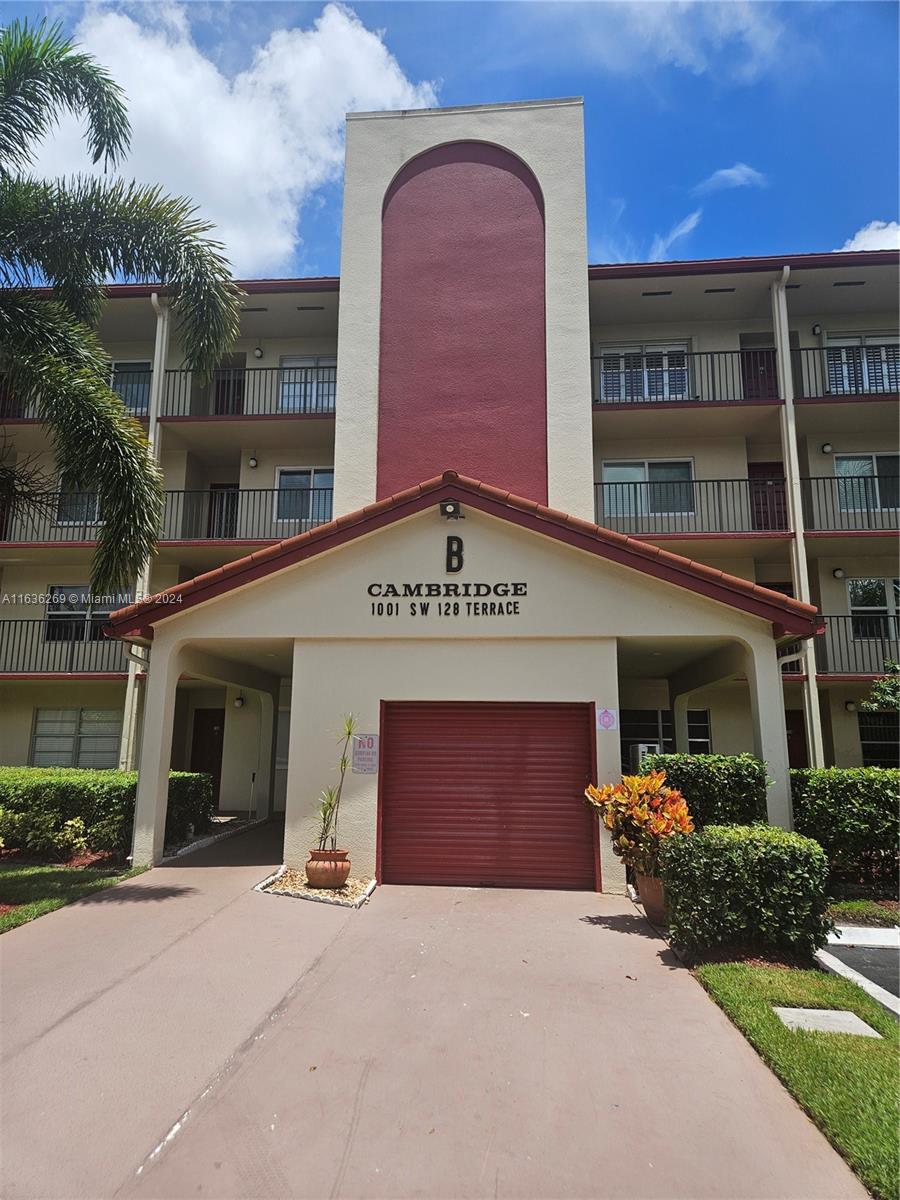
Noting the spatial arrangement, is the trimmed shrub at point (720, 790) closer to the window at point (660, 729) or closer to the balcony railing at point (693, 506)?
the window at point (660, 729)

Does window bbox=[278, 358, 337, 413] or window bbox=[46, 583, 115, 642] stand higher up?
window bbox=[278, 358, 337, 413]

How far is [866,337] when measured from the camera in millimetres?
19016

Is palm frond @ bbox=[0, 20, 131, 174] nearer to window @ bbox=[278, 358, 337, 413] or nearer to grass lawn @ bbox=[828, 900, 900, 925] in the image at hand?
window @ bbox=[278, 358, 337, 413]

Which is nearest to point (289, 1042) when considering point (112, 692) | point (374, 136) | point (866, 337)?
point (112, 692)

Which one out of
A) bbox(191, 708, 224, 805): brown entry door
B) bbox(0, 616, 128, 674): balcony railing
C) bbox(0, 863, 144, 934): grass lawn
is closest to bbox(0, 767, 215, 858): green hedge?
bbox(0, 863, 144, 934): grass lawn

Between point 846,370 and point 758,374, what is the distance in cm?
218

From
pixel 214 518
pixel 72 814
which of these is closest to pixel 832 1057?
pixel 72 814

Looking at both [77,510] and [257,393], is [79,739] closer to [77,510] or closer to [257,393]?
[77,510]

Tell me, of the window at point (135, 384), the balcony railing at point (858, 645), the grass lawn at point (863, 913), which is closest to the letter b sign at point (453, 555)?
the grass lawn at point (863, 913)

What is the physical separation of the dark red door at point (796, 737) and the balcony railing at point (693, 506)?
451 centimetres

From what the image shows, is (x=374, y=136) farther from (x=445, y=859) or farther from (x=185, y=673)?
(x=445, y=859)

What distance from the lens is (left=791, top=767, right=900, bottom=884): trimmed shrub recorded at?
977cm

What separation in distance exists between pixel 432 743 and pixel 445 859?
62.5 inches

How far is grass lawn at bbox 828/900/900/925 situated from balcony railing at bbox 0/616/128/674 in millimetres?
15187
